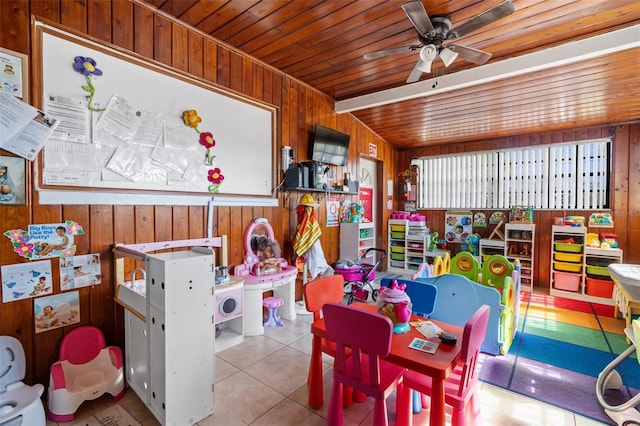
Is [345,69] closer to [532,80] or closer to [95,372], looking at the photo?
[532,80]

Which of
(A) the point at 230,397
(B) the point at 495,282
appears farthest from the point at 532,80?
(A) the point at 230,397

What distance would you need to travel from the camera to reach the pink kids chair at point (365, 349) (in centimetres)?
133

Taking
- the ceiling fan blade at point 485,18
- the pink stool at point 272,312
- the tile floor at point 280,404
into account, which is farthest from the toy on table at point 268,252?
the ceiling fan blade at point 485,18

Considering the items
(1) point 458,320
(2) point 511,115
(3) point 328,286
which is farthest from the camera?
(2) point 511,115

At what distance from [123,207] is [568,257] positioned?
5.90 m

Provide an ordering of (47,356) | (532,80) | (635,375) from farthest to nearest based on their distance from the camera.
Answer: (532,80)
(635,375)
(47,356)

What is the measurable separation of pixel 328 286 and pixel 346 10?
88.9 inches

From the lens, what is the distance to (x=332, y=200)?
15.0 ft

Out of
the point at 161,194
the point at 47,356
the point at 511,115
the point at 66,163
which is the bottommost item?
the point at 47,356

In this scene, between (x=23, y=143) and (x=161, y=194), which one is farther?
(x=161, y=194)

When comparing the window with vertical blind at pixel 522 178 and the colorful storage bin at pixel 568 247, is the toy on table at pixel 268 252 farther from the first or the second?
the colorful storage bin at pixel 568 247

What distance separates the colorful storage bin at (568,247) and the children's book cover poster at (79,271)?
5966 mm

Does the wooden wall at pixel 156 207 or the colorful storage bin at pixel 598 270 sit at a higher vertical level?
the wooden wall at pixel 156 207

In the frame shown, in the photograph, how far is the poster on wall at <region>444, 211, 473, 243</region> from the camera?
5.62 metres
